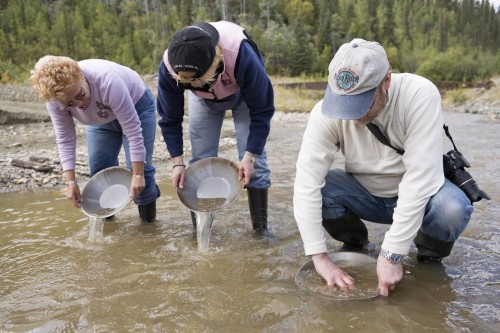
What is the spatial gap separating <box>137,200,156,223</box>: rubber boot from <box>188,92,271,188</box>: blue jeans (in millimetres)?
560

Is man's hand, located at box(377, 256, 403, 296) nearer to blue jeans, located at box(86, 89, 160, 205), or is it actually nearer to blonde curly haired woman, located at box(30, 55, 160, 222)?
blonde curly haired woman, located at box(30, 55, 160, 222)

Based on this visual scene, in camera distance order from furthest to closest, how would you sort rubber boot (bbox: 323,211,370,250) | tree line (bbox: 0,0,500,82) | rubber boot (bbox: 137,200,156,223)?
tree line (bbox: 0,0,500,82) < rubber boot (bbox: 137,200,156,223) < rubber boot (bbox: 323,211,370,250)

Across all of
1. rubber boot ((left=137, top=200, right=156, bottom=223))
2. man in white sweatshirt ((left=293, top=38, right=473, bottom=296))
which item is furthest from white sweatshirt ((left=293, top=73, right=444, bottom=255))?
rubber boot ((left=137, top=200, right=156, bottom=223))

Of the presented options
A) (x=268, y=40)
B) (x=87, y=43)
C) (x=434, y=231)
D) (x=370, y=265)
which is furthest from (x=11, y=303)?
(x=268, y=40)

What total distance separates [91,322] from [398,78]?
5.62ft

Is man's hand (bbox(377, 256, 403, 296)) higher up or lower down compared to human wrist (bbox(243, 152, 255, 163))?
lower down

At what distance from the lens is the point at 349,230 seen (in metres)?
2.57

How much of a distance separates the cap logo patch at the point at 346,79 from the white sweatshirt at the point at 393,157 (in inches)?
8.6

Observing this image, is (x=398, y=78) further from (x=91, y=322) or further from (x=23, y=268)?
(x=23, y=268)

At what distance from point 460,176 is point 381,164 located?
1.26 ft

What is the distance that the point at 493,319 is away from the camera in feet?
6.13

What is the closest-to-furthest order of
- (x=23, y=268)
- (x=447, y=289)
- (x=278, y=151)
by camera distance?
(x=447, y=289) < (x=23, y=268) < (x=278, y=151)

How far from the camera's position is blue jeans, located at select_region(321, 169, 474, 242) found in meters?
2.04

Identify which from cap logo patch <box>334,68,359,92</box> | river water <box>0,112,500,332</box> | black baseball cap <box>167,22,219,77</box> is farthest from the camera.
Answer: black baseball cap <box>167,22,219,77</box>
